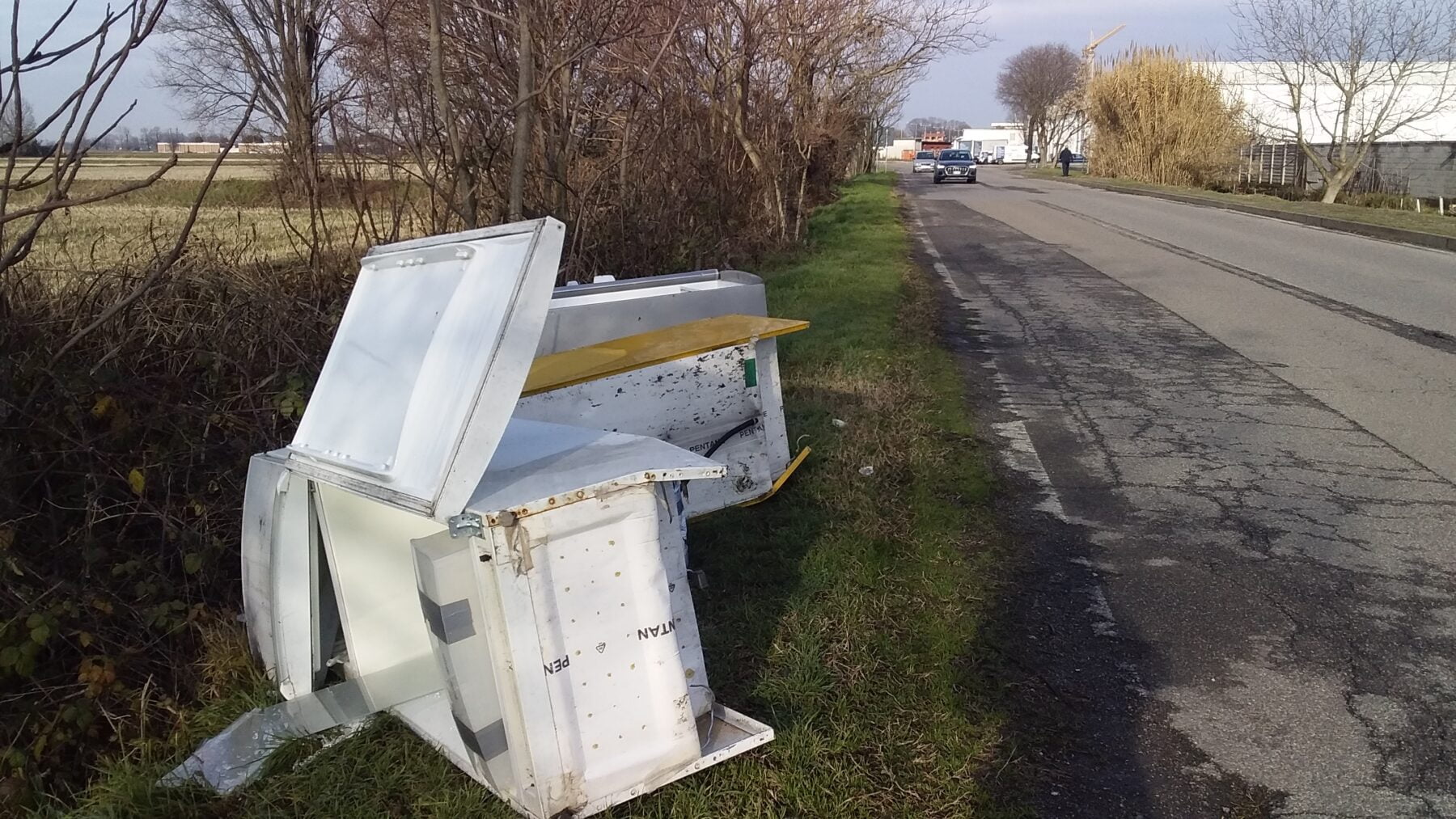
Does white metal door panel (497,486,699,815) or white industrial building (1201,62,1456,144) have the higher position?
white industrial building (1201,62,1456,144)

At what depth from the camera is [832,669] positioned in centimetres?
334

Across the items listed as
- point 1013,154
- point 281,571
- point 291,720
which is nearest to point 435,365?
point 281,571

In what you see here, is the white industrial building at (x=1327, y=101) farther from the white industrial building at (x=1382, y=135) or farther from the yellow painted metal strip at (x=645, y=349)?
the yellow painted metal strip at (x=645, y=349)

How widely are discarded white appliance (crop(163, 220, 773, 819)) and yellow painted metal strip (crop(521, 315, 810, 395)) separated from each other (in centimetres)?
84

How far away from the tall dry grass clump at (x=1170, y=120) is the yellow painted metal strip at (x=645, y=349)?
120ft

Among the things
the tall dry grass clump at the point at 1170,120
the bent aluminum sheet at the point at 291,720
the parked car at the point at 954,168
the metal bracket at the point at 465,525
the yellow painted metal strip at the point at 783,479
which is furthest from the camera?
the parked car at the point at 954,168

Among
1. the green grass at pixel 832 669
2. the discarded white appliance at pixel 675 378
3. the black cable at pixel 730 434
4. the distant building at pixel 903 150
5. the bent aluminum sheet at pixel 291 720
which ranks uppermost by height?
the distant building at pixel 903 150

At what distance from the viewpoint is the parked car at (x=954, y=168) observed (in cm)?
4719

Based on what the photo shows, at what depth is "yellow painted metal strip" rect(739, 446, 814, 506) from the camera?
480 cm

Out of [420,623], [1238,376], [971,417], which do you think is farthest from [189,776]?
[1238,376]

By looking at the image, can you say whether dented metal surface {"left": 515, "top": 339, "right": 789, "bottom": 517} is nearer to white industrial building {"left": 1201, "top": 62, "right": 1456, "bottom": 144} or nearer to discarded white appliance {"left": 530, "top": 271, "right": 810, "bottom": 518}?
discarded white appliance {"left": 530, "top": 271, "right": 810, "bottom": 518}

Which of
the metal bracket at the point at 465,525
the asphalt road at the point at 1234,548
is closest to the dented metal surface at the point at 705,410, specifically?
the asphalt road at the point at 1234,548

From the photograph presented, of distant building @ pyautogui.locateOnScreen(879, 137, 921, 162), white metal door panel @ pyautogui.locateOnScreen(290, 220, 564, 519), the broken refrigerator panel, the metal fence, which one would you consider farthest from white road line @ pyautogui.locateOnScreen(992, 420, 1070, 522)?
distant building @ pyautogui.locateOnScreen(879, 137, 921, 162)

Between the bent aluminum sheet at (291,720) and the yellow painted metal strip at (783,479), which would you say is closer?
the bent aluminum sheet at (291,720)
